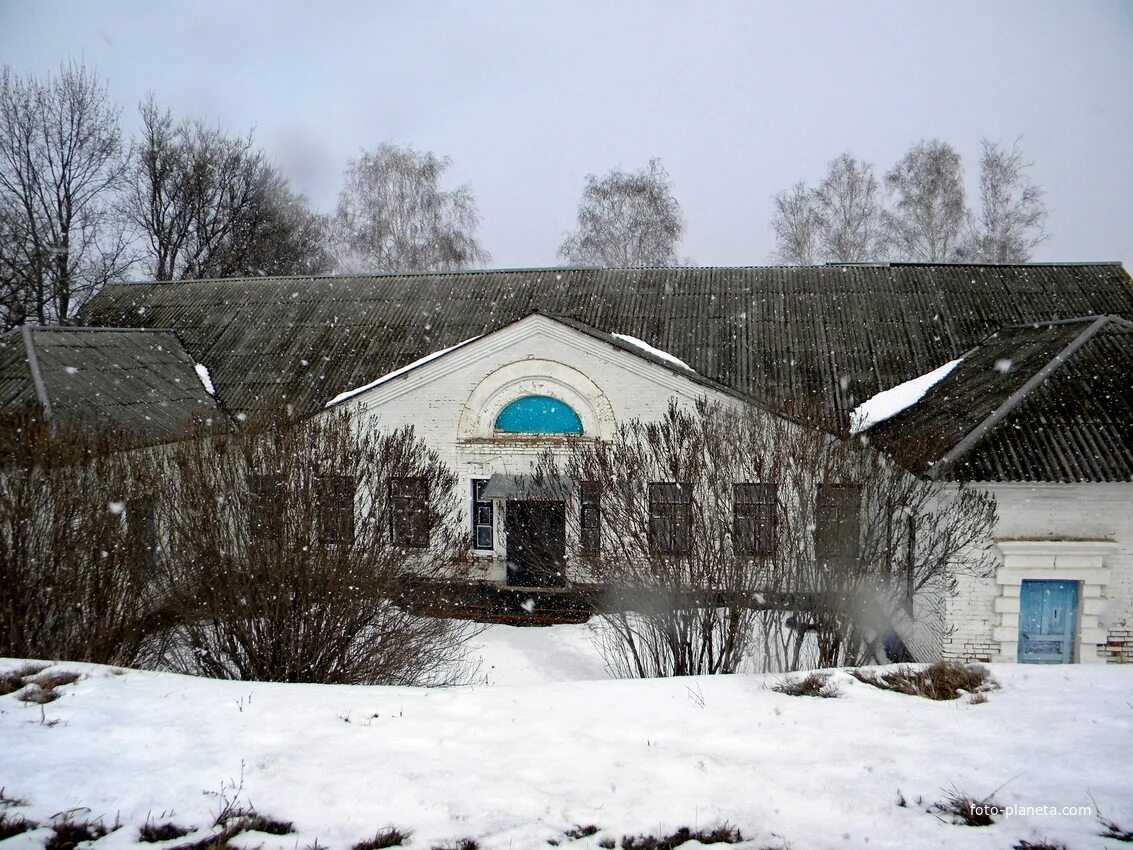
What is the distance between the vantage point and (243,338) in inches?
705

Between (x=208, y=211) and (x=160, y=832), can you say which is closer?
(x=160, y=832)

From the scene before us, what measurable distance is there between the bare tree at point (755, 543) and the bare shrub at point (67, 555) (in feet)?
16.4

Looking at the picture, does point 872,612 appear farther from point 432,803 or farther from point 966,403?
point 432,803

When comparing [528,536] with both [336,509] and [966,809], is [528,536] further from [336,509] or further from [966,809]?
[966,809]

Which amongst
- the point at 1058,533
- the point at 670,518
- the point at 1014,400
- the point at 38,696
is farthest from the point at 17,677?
the point at 1014,400

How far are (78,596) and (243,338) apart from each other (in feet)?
36.8

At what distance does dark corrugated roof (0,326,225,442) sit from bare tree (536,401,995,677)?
21.4 ft

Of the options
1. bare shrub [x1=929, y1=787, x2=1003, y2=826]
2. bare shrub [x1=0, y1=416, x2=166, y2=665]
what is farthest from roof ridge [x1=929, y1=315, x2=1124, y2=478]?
bare shrub [x1=0, y1=416, x2=166, y2=665]

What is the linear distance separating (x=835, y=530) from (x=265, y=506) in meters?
6.02

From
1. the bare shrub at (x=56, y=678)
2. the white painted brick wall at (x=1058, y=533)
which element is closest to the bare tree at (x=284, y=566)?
the bare shrub at (x=56, y=678)

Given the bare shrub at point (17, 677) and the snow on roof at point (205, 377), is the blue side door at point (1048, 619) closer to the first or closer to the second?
the bare shrub at point (17, 677)

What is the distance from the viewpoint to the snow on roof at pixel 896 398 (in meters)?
13.4

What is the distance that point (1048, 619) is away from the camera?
9.84 m

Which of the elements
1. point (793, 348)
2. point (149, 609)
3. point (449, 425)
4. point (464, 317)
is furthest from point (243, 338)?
point (793, 348)
